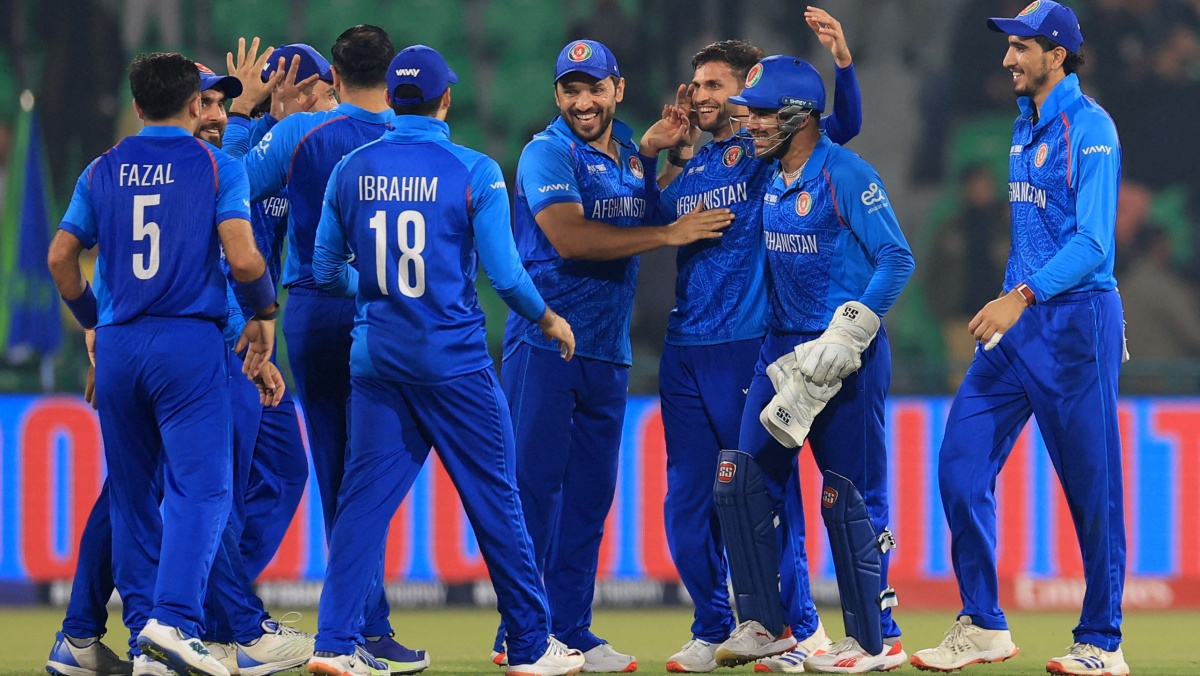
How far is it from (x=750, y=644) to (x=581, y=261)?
5.24 feet

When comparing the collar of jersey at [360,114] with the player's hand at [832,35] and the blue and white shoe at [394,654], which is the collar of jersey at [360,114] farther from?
the blue and white shoe at [394,654]

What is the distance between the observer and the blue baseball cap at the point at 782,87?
5746 millimetres

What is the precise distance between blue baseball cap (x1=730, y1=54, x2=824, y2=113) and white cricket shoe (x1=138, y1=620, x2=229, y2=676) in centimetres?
270

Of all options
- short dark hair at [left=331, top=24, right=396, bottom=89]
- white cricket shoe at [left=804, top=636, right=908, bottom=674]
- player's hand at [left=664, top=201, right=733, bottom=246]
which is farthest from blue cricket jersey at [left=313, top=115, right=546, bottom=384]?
white cricket shoe at [left=804, top=636, right=908, bottom=674]

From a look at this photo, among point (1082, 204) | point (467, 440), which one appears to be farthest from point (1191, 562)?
point (467, 440)

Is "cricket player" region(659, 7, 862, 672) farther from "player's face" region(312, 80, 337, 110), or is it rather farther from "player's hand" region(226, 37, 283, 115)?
"player's hand" region(226, 37, 283, 115)

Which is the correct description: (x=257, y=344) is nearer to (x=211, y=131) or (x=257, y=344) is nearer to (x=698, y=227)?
(x=211, y=131)

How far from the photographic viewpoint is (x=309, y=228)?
238 inches

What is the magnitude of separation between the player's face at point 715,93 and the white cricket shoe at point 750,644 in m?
1.97

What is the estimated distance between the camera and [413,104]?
543 cm

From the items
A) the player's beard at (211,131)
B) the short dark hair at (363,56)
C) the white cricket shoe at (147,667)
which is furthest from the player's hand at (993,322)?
the player's beard at (211,131)

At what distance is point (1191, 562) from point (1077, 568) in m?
0.66

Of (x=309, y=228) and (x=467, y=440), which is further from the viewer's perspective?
(x=309, y=228)

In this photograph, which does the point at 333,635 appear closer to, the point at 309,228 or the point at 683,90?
the point at 309,228
